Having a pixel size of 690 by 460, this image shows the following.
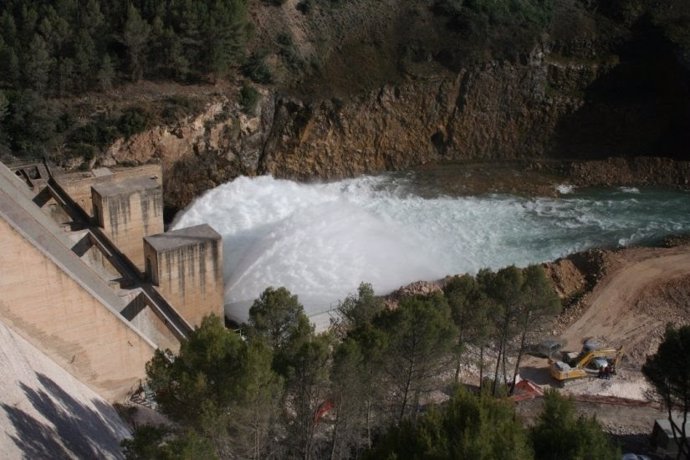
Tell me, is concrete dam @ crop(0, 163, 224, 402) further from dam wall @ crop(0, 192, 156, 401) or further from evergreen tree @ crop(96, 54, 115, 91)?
evergreen tree @ crop(96, 54, 115, 91)

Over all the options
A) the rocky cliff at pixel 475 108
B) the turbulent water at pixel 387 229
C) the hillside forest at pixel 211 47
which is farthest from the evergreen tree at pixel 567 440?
the rocky cliff at pixel 475 108

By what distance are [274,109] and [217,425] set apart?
27228mm

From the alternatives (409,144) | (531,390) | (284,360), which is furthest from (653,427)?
(409,144)

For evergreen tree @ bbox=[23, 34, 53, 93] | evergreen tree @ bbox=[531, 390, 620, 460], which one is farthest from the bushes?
evergreen tree @ bbox=[531, 390, 620, 460]

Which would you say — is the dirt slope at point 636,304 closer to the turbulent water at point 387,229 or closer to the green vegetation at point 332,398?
the turbulent water at point 387,229

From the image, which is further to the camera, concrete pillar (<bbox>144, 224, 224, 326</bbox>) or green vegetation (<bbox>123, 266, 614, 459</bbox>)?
concrete pillar (<bbox>144, 224, 224, 326</bbox>)

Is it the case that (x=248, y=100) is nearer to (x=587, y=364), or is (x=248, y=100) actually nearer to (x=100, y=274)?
(x=100, y=274)

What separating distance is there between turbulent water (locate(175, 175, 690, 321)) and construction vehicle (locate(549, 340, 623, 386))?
6.68 meters

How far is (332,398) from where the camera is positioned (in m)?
14.3

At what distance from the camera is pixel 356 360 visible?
1381 centimetres

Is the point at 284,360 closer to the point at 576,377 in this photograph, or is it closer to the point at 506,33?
the point at 576,377

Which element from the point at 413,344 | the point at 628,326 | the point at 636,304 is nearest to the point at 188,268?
the point at 413,344

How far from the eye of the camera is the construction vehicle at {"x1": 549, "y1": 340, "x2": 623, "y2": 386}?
2236 centimetres

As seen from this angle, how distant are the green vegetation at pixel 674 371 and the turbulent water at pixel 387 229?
12.9 metres
